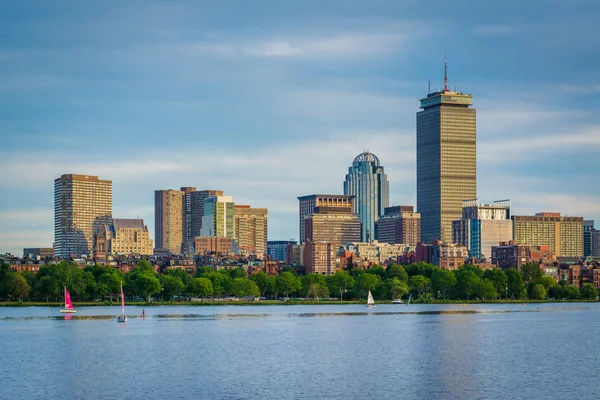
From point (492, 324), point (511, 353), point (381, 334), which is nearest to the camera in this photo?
point (511, 353)

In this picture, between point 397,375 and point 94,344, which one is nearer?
point 397,375

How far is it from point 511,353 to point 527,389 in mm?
28268

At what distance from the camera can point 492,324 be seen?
16000cm

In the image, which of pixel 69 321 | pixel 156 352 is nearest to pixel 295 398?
pixel 156 352

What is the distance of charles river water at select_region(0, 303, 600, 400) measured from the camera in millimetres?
81938

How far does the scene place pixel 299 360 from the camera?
10306cm

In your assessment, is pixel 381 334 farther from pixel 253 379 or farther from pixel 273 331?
pixel 253 379

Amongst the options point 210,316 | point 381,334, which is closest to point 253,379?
point 381,334

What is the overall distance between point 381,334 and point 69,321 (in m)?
54.7

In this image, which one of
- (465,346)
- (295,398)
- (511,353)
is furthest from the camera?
(465,346)

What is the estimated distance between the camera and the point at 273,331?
14500cm

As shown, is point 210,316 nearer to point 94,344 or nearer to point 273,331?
point 273,331

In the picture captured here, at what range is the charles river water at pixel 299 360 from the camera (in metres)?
81.9

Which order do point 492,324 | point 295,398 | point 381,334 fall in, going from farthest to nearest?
point 492,324, point 381,334, point 295,398
